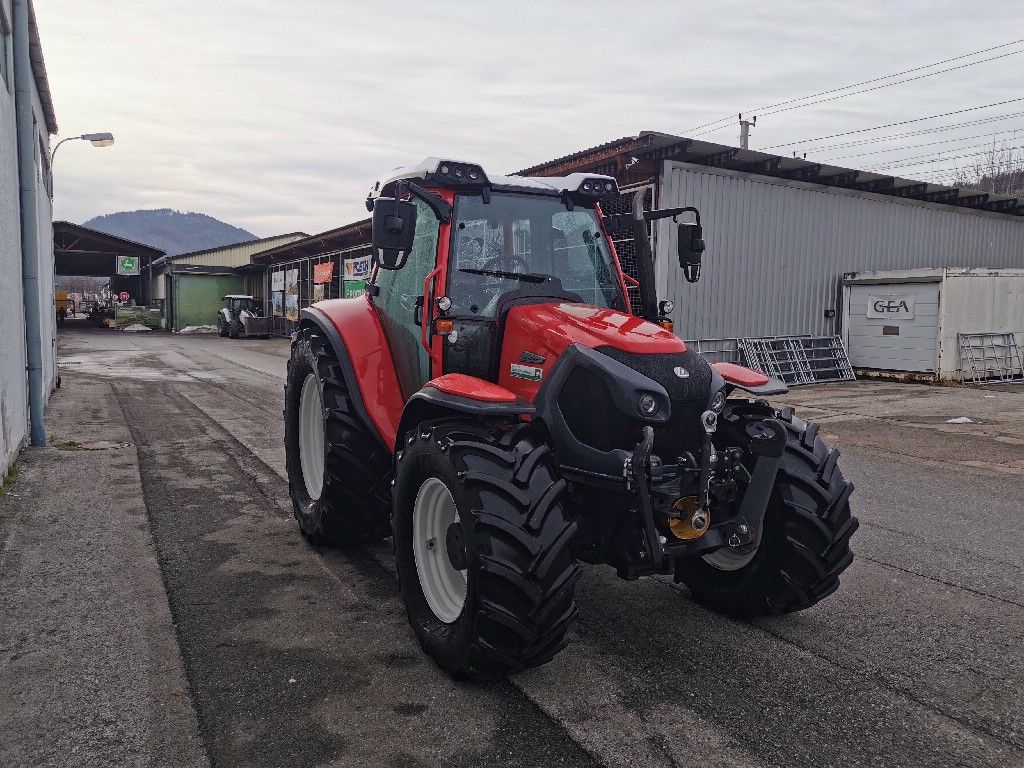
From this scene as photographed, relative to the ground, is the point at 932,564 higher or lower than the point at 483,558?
lower

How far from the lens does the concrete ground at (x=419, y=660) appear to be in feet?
9.31

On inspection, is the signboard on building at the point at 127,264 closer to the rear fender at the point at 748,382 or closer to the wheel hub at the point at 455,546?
the rear fender at the point at 748,382

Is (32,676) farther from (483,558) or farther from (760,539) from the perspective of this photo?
(760,539)

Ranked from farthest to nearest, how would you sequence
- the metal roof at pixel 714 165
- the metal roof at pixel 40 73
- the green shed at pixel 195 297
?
the green shed at pixel 195 297 < the metal roof at pixel 714 165 < the metal roof at pixel 40 73

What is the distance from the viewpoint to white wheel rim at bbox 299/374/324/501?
5.55 meters

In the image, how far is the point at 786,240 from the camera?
1722 centimetres

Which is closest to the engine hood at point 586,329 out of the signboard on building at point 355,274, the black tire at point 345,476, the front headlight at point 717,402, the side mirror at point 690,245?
the front headlight at point 717,402

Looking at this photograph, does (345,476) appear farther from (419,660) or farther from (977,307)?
(977,307)

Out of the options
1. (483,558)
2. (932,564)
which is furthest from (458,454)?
(932,564)

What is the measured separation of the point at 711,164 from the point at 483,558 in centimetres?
1401

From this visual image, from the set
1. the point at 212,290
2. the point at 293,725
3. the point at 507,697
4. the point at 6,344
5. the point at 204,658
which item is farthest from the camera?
the point at 212,290

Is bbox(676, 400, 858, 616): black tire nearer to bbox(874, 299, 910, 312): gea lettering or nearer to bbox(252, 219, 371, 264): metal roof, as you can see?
bbox(874, 299, 910, 312): gea lettering

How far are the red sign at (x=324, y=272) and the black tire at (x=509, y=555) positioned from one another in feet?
100

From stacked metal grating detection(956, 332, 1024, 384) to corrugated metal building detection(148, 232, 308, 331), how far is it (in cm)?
3671
